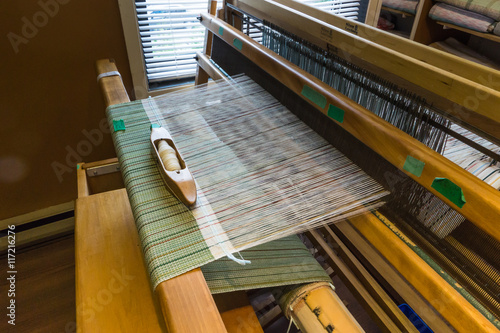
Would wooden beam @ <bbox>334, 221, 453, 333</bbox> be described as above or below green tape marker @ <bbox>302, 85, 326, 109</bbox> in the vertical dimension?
below

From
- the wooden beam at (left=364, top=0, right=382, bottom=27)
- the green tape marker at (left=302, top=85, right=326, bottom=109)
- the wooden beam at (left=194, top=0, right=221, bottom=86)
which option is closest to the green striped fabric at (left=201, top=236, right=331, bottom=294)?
the green tape marker at (left=302, top=85, right=326, bottom=109)

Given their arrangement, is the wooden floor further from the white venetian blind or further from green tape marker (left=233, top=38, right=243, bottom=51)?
green tape marker (left=233, top=38, right=243, bottom=51)

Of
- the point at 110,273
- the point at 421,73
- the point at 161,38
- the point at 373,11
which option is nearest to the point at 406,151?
the point at 421,73

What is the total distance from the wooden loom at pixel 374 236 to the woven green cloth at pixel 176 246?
47 millimetres

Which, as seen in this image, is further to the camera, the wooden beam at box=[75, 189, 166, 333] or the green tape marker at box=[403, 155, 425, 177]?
the wooden beam at box=[75, 189, 166, 333]

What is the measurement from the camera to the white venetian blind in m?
1.69

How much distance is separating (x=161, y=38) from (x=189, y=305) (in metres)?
1.56

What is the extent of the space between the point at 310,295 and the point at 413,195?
1.02ft

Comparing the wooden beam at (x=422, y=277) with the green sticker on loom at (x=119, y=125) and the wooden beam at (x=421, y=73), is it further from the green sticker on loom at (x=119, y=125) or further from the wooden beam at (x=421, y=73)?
the green sticker on loom at (x=119, y=125)

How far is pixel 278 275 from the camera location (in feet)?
2.56

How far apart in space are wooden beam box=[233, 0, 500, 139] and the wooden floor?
5.31 feet

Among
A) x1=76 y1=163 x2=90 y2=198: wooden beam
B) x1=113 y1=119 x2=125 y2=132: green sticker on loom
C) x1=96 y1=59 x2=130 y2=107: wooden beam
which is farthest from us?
x1=76 y1=163 x2=90 y2=198: wooden beam

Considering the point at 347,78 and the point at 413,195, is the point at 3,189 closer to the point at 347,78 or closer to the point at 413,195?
the point at 347,78

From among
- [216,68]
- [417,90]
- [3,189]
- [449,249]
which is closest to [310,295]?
[449,249]
